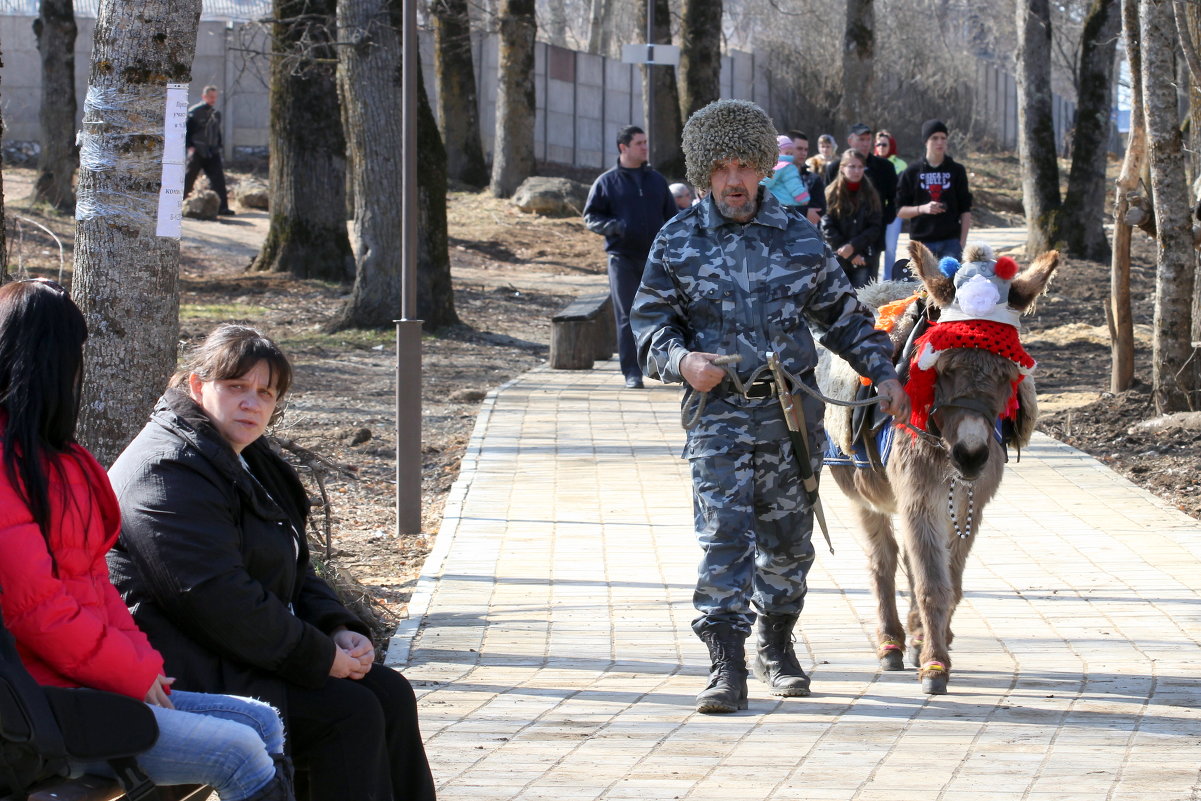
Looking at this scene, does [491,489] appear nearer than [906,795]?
No

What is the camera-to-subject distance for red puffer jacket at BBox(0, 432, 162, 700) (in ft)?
10.5

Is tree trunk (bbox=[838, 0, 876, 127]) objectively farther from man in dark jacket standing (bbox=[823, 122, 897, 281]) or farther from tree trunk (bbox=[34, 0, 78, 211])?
tree trunk (bbox=[34, 0, 78, 211])

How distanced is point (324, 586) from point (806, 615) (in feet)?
10.9

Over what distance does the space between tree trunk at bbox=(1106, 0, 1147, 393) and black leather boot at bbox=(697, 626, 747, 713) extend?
7.37m

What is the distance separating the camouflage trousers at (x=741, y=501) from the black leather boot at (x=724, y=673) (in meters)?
0.04

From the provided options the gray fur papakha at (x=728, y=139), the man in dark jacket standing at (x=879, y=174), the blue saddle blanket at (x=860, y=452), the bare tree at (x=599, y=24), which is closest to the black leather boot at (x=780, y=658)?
the blue saddle blanket at (x=860, y=452)

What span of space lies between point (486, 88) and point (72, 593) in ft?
111

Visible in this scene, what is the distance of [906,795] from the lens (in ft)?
14.1

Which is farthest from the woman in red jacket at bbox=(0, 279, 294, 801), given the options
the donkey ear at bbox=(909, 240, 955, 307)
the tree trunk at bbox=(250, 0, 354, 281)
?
the tree trunk at bbox=(250, 0, 354, 281)

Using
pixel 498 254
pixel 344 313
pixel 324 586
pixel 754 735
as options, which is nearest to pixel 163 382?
pixel 324 586

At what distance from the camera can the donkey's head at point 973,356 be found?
18.3ft

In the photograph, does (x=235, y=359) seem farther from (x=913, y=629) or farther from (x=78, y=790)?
(x=913, y=629)

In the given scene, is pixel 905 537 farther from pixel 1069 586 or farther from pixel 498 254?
pixel 498 254

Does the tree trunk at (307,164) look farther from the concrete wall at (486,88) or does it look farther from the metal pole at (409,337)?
the metal pole at (409,337)
